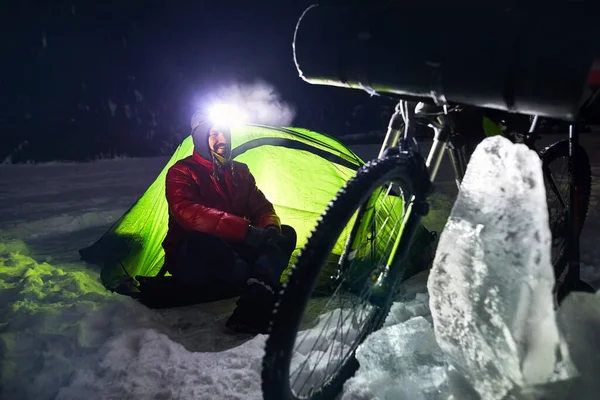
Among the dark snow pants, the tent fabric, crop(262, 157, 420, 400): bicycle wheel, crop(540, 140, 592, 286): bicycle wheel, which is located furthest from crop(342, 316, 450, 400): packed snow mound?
crop(540, 140, 592, 286): bicycle wheel

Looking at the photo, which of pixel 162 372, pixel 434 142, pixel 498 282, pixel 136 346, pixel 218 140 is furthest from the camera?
pixel 218 140

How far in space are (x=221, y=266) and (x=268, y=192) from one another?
0.87 meters

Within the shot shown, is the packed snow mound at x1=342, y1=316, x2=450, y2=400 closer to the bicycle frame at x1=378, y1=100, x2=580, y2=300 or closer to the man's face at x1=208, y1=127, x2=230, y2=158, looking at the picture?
the bicycle frame at x1=378, y1=100, x2=580, y2=300

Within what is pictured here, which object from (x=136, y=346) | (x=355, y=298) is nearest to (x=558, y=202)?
(x=355, y=298)

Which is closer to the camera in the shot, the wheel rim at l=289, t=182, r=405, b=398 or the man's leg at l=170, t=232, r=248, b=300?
the wheel rim at l=289, t=182, r=405, b=398

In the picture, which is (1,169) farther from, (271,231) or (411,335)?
(411,335)

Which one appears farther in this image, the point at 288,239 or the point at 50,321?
the point at 288,239

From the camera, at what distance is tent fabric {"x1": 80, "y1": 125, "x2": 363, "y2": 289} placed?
3.60 meters

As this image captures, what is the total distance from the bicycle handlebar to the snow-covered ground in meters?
1.28

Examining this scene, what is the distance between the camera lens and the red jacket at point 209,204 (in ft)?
10.5

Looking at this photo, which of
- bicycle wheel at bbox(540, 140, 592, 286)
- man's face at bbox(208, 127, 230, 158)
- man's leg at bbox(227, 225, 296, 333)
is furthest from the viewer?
man's face at bbox(208, 127, 230, 158)

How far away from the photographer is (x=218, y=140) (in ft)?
11.2

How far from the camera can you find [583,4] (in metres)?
1.09

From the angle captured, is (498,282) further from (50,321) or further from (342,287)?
(50,321)
